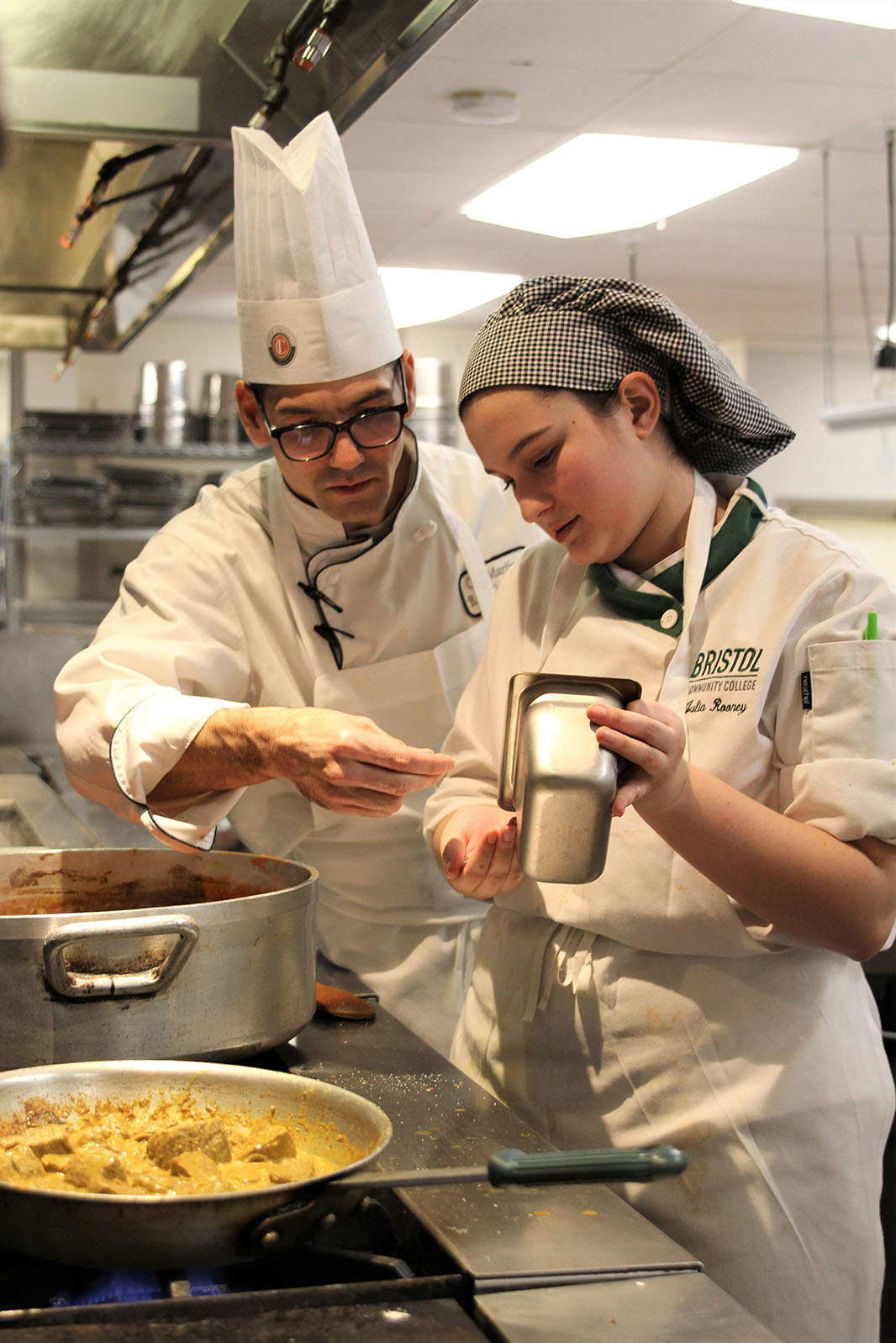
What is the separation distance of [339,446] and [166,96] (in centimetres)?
68

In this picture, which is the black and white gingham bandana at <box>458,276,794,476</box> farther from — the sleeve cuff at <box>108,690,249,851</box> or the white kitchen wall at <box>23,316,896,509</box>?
the white kitchen wall at <box>23,316,896,509</box>

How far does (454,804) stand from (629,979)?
0.29 metres

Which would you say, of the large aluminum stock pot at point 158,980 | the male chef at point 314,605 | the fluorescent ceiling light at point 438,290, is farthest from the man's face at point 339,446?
the fluorescent ceiling light at point 438,290

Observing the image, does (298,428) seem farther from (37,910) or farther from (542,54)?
(542,54)

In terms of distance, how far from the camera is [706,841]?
3.63 feet

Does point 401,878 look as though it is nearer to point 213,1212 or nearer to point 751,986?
point 751,986

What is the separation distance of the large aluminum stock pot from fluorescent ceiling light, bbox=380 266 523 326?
5.39 meters

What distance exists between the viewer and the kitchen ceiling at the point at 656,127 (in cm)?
337

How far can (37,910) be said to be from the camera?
1311 millimetres

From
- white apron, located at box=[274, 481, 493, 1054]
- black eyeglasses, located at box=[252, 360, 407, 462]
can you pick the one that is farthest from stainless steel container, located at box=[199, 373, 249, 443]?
black eyeglasses, located at box=[252, 360, 407, 462]

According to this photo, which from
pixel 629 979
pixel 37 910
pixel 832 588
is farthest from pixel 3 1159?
pixel 832 588

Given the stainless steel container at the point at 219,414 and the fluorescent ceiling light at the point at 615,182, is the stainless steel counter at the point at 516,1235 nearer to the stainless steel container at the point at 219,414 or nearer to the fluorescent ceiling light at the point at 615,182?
the fluorescent ceiling light at the point at 615,182

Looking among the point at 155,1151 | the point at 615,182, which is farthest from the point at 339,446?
the point at 615,182

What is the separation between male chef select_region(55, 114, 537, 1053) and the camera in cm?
137
